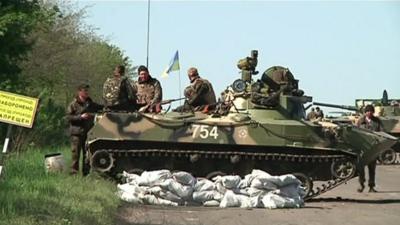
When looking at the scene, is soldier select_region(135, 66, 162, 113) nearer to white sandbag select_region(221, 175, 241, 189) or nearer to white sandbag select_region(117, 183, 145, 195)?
white sandbag select_region(117, 183, 145, 195)

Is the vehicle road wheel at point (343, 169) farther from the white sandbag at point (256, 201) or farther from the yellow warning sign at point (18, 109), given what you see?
the yellow warning sign at point (18, 109)

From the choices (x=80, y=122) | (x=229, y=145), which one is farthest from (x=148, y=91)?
(x=229, y=145)

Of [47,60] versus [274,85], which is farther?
[47,60]

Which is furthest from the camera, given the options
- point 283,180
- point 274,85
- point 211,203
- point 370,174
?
point 370,174

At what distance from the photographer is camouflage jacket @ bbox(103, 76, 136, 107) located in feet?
50.8

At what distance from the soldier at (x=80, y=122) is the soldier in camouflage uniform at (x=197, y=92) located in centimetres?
183

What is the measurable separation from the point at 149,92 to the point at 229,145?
2.01m

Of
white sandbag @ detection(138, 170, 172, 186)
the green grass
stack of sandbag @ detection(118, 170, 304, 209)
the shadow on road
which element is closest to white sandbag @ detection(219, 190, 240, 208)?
stack of sandbag @ detection(118, 170, 304, 209)

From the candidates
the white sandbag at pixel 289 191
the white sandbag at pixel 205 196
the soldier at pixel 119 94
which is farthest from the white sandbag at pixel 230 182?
the soldier at pixel 119 94

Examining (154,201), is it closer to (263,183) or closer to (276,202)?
(263,183)

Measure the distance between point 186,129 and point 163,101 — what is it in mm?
1133

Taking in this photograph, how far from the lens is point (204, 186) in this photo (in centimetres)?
1357

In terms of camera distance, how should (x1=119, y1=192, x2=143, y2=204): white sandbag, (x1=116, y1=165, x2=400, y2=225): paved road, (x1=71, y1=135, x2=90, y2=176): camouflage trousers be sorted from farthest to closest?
1. (x1=71, y1=135, x2=90, y2=176): camouflage trousers
2. (x1=119, y1=192, x2=143, y2=204): white sandbag
3. (x1=116, y1=165, x2=400, y2=225): paved road

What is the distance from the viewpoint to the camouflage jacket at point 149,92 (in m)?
15.8
